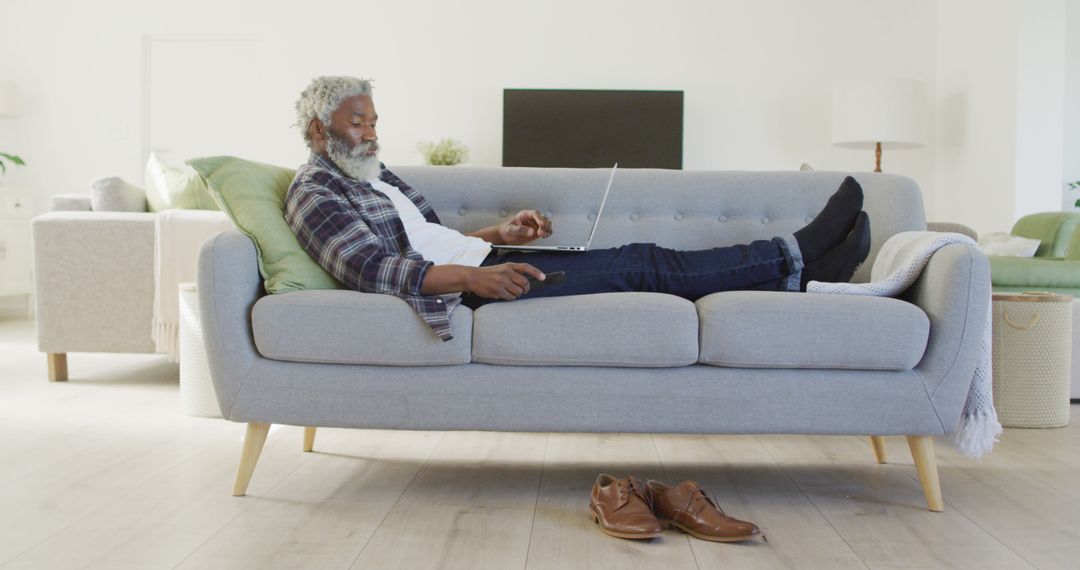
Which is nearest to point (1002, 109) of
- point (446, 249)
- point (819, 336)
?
point (819, 336)

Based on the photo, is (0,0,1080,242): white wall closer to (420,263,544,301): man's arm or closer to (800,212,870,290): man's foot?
(800,212,870,290): man's foot

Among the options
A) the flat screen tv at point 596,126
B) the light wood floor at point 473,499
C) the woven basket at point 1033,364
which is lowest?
the light wood floor at point 473,499

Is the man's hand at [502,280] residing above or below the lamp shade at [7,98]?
below

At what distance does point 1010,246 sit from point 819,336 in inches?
123

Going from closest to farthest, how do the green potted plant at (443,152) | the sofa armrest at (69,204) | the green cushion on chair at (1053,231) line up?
the sofa armrest at (69,204) → the green cushion on chair at (1053,231) → the green potted plant at (443,152)

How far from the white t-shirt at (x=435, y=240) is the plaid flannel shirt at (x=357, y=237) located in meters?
0.07

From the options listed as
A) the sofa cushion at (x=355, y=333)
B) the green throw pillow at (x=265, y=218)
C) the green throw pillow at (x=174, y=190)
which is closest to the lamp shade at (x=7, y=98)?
the green throw pillow at (x=174, y=190)

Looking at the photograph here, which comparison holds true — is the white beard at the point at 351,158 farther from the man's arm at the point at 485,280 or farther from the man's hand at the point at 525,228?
the man's arm at the point at 485,280

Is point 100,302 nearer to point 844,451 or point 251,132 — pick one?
point 844,451

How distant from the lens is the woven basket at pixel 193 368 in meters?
2.82

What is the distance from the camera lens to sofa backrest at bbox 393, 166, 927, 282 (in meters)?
2.60

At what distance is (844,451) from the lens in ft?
8.32

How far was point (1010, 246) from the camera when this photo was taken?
4.56 metres

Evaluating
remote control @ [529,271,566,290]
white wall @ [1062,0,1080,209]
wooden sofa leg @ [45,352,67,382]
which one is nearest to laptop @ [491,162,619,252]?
remote control @ [529,271,566,290]
